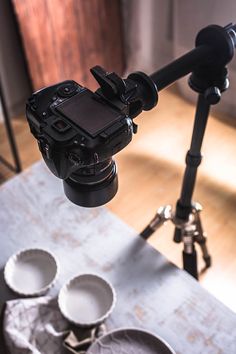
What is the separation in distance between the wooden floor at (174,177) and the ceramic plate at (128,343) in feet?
2.62

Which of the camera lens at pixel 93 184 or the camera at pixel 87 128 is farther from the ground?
the camera at pixel 87 128

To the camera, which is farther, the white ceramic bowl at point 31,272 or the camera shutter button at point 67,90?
the white ceramic bowl at point 31,272

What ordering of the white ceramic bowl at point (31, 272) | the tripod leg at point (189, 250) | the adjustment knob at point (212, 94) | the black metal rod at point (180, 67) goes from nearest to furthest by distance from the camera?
1. the black metal rod at point (180, 67)
2. the adjustment knob at point (212, 94)
3. the white ceramic bowl at point (31, 272)
4. the tripod leg at point (189, 250)

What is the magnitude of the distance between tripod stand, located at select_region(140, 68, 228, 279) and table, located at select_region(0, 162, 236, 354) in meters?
0.16

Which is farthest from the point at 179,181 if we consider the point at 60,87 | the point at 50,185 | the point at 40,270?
the point at 60,87

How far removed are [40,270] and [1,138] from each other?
5.01 feet

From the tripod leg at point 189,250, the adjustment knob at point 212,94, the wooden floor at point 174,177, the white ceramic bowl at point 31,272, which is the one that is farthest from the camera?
the wooden floor at point 174,177

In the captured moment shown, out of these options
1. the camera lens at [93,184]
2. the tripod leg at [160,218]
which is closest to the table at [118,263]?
the tripod leg at [160,218]

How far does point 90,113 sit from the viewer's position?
682 mm

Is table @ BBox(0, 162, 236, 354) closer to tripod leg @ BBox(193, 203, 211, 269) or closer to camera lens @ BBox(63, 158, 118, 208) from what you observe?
tripod leg @ BBox(193, 203, 211, 269)

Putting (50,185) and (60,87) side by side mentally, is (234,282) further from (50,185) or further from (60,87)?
(60,87)

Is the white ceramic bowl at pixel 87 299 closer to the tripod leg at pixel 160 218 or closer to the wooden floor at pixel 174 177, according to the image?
the tripod leg at pixel 160 218

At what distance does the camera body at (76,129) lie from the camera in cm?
65

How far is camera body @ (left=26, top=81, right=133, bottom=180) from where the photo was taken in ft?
2.13
